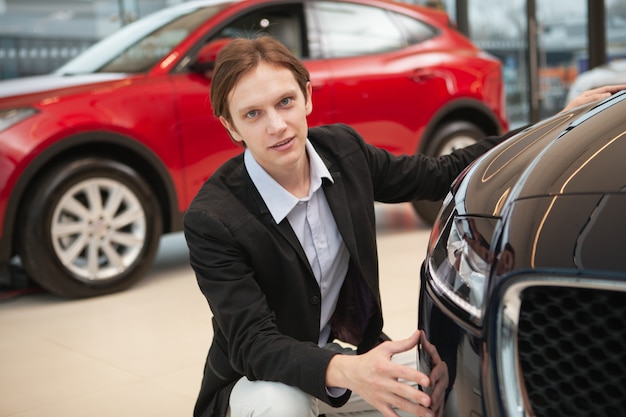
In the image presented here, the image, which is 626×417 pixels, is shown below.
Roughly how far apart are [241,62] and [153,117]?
2254mm

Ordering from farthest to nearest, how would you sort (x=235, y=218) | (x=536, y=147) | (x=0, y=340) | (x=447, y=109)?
(x=447, y=109), (x=0, y=340), (x=235, y=218), (x=536, y=147)

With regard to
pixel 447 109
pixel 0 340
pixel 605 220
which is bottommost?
pixel 0 340

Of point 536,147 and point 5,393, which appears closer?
point 536,147

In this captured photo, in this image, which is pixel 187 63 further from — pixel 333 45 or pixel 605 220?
pixel 605 220

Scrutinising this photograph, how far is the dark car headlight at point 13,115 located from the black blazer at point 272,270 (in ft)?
6.57

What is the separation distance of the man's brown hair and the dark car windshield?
7.64 ft

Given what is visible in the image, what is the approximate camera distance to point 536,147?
1.55m

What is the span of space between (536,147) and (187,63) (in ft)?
9.10

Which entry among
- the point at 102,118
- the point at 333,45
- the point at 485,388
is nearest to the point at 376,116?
the point at 333,45

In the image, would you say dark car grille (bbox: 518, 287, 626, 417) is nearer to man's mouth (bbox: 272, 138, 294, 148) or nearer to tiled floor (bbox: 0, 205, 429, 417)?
man's mouth (bbox: 272, 138, 294, 148)

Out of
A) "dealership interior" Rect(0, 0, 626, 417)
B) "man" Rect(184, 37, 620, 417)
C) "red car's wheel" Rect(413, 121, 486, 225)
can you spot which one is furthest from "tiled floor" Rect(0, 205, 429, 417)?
"man" Rect(184, 37, 620, 417)

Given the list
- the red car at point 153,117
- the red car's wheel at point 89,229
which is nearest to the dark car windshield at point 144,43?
the red car at point 153,117

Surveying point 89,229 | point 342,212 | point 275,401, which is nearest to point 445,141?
point 89,229

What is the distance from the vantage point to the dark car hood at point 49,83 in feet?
12.4
